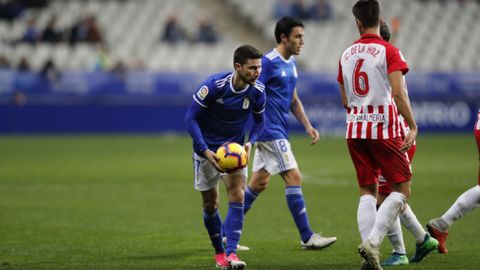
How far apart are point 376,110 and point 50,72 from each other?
74.1 ft

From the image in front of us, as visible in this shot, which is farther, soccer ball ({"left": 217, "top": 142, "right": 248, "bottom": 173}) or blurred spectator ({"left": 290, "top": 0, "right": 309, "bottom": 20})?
blurred spectator ({"left": 290, "top": 0, "right": 309, "bottom": 20})

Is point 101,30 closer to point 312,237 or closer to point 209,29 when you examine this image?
point 209,29

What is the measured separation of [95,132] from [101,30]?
16.5ft

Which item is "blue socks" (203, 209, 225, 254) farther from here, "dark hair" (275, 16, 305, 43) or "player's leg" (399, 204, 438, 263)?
"dark hair" (275, 16, 305, 43)

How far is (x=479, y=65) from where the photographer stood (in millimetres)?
33594

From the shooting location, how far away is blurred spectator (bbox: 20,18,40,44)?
31.1 meters

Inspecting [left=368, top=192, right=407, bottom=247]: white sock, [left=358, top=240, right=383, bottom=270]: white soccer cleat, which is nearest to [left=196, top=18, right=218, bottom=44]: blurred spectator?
[left=368, top=192, right=407, bottom=247]: white sock

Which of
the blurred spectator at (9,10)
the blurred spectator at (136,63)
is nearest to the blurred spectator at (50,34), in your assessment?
the blurred spectator at (9,10)

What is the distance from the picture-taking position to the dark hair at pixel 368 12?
292 inches

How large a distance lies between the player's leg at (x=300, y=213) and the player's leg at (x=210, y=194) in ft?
4.05

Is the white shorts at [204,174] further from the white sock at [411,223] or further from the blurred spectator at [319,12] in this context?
the blurred spectator at [319,12]

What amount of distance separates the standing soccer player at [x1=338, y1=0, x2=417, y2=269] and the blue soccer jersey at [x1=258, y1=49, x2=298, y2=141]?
2.29 m

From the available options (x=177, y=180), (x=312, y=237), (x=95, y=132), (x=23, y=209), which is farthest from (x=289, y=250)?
(x=95, y=132)

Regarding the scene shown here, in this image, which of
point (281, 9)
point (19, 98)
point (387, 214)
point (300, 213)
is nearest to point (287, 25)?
point (300, 213)
